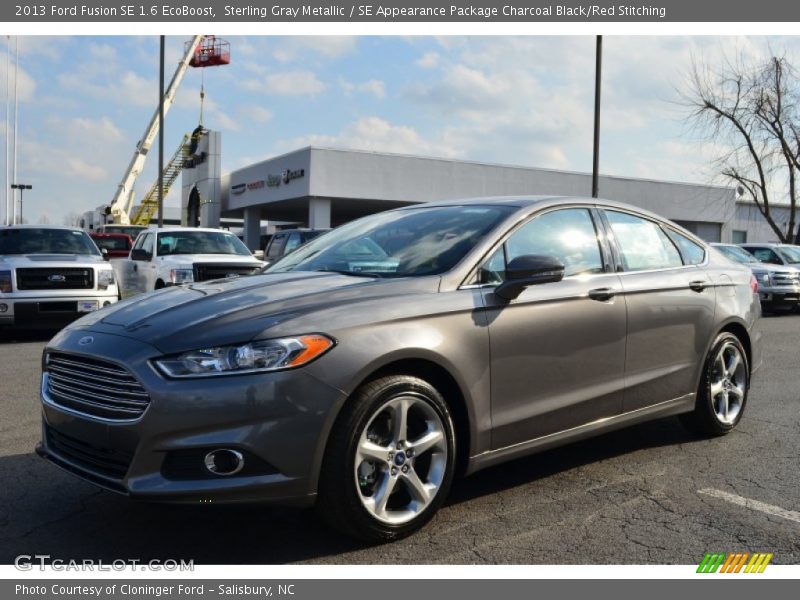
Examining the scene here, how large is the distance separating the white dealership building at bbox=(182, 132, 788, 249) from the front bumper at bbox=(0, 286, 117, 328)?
65.6 feet

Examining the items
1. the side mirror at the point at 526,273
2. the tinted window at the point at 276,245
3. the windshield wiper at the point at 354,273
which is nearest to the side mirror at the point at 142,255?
the tinted window at the point at 276,245

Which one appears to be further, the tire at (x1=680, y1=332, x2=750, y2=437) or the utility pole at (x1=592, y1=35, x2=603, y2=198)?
the utility pole at (x1=592, y1=35, x2=603, y2=198)

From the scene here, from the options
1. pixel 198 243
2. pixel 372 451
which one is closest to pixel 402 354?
pixel 372 451

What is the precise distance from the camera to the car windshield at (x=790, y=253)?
1893 cm

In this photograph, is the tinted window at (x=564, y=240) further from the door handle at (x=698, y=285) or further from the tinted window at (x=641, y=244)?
the door handle at (x=698, y=285)

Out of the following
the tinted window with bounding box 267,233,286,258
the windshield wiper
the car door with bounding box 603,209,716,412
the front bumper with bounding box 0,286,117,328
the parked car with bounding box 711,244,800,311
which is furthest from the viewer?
the parked car with bounding box 711,244,800,311

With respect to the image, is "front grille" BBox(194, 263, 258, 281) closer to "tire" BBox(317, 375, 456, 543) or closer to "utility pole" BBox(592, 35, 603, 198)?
"tire" BBox(317, 375, 456, 543)

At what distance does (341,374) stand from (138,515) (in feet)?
4.79

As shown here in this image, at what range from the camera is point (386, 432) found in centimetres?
352

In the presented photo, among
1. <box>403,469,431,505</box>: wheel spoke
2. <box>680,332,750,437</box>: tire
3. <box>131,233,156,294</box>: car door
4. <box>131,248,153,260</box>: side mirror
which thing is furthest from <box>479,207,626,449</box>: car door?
<box>131,233,156,294</box>: car door

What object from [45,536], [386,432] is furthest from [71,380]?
[386,432]

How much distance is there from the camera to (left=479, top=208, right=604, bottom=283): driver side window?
4113 mm
